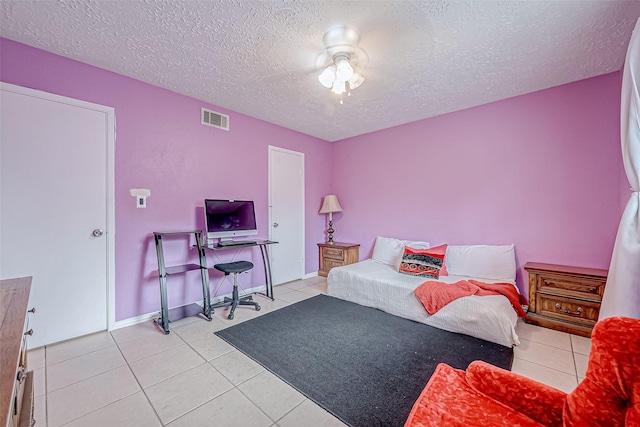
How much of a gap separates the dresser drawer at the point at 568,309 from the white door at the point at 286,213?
3.18 m

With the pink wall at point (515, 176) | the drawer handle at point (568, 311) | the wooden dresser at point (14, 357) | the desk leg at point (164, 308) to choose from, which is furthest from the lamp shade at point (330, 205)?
the wooden dresser at point (14, 357)

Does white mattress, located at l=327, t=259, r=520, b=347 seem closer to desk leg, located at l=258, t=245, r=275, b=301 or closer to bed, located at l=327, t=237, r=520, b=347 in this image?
bed, located at l=327, t=237, r=520, b=347

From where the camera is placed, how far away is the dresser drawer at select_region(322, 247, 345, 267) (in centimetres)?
443

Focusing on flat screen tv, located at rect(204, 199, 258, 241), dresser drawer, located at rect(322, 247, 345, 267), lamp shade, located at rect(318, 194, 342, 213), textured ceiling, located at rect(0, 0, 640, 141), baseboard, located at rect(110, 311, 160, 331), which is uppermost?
textured ceiling, located at rect(0, 0, 640, 141)

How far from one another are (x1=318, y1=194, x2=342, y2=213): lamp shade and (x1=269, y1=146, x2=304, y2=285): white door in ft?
1.48

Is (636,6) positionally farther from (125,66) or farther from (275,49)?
(125,66)

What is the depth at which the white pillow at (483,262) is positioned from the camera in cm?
299

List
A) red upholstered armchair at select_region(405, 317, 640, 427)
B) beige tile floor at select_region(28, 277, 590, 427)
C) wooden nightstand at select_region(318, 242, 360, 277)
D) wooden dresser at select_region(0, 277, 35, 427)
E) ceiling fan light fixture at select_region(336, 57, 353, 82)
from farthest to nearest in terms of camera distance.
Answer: wooden nightstand at select_region(318, 242, 360, 277)
ceiling fan light fixture at select_region(336, 57, 353, 82)
beige tile floor at select_region(28, 277, 590, 427)
red upholstered armchair at select_region(405, 317, 640, 427)
wooden dresser at select_region(0, 277, 35, 427)

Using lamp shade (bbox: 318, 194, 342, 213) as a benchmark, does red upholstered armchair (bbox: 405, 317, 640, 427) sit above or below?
below

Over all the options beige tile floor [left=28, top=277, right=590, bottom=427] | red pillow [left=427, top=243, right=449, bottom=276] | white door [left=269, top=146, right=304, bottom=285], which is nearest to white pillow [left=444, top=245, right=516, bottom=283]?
red pillow [left=427, top=243, right=449, bottom=276]

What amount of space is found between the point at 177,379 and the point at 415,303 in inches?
89.1

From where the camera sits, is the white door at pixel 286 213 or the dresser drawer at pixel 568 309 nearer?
the dresser drawer at pixel 568 309

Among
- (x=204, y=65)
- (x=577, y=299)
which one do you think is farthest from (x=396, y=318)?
(x=204, y=65)

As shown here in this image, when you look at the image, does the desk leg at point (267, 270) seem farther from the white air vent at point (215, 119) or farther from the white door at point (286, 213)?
the white air vent at point (215, 119)
